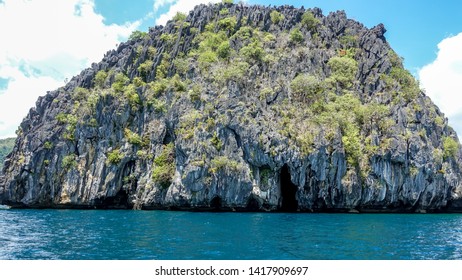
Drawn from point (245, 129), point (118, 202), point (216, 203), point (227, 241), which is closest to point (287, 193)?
point (216, 203)

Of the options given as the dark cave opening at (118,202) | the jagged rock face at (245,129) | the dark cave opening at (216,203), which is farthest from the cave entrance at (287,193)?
the dark cave opening at (118,202)

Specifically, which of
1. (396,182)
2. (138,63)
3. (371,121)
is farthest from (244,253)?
(138,63)

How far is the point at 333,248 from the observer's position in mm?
26172

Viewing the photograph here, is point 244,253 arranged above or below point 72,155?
below

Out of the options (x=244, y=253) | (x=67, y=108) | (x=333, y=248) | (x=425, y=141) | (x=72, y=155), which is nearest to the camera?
(x=244, y=253)

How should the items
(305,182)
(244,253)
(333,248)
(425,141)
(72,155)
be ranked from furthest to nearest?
(72,155) < (425,141) < (305,182) < (333,248) < (244,253)

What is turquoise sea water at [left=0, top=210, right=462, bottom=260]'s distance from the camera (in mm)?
23922

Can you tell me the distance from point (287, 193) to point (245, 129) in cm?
1426

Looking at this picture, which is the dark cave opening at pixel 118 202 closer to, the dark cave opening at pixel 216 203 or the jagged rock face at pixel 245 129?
the jagged rock face at pixel 245 129

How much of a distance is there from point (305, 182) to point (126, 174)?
3165cm

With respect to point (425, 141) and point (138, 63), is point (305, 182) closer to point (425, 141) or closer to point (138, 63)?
point (425, 141)

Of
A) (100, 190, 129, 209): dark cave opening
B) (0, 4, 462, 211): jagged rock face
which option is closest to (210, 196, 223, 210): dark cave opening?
(0, 4, 462, 211): jagged rock face

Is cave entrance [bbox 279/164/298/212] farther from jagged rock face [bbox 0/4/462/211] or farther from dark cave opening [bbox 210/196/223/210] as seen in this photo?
dark cave opening [bbox 210/196/223/210]

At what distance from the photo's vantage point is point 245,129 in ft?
194
